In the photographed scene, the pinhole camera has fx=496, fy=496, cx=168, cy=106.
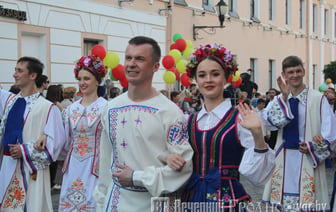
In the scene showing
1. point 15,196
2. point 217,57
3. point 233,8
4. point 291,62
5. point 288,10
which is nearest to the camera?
point 217,57

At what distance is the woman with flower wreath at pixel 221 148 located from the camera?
2.99m

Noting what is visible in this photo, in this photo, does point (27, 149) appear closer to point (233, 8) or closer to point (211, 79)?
point (211, 79)

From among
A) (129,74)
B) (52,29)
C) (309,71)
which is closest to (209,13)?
(52,29)

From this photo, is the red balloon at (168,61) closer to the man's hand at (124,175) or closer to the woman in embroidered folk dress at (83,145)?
the woman in embroidered folk dress at (83,145)

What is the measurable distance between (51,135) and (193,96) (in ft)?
24.6

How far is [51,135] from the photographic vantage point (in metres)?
4.82

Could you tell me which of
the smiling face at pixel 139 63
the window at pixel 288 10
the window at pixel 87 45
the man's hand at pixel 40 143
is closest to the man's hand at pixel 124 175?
the smiling face at pixel 139 63

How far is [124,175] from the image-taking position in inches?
121

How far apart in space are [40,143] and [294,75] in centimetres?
262

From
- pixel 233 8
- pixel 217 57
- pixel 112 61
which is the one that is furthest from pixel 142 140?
pixel 233 8

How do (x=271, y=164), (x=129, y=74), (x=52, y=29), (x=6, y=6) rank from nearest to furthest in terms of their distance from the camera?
(x=271, y=164) → (x=129, y=74) → (x=6, y=6) → (x=52, y=29)

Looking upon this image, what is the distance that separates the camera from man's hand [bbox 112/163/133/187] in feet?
10.1

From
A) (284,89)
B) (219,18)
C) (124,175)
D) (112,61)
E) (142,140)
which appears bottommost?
(124,175)

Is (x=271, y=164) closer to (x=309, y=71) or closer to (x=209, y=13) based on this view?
(x=209, y=13)
